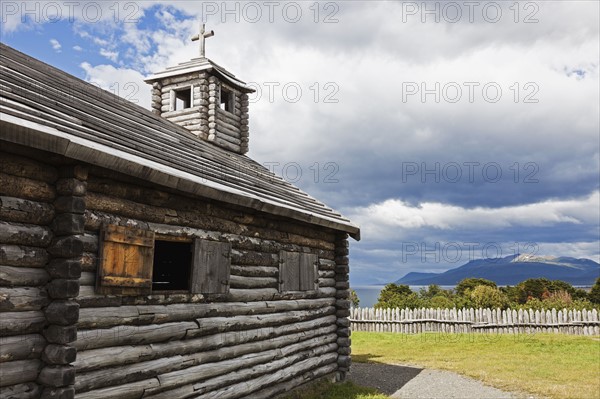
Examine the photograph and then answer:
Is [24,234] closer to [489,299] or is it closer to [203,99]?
[203,99]

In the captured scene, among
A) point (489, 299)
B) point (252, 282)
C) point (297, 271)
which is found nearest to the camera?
point (252, 282)

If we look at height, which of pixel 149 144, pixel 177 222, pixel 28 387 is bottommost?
pixel 28 387

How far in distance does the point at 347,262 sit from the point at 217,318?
17.2ft

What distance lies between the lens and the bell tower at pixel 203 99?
1490cm

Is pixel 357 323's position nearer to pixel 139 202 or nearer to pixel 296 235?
pixel 296 235

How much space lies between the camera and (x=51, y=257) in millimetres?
5410

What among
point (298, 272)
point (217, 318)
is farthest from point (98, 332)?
point (298, 272)

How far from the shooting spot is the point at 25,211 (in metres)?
5.22

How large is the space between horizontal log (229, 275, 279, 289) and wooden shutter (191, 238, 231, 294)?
0.91ft

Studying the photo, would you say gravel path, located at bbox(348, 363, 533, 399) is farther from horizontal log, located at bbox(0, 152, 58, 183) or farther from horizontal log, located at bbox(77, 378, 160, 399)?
horizontal log, located at bbox(0, 152, 58, 183)

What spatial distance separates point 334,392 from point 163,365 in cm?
513

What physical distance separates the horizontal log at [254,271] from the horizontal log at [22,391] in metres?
3.65

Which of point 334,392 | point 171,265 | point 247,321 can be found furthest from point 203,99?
point 334,392

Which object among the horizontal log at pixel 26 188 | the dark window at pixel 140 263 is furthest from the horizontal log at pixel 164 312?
the horizontal log at pixel 26 188
